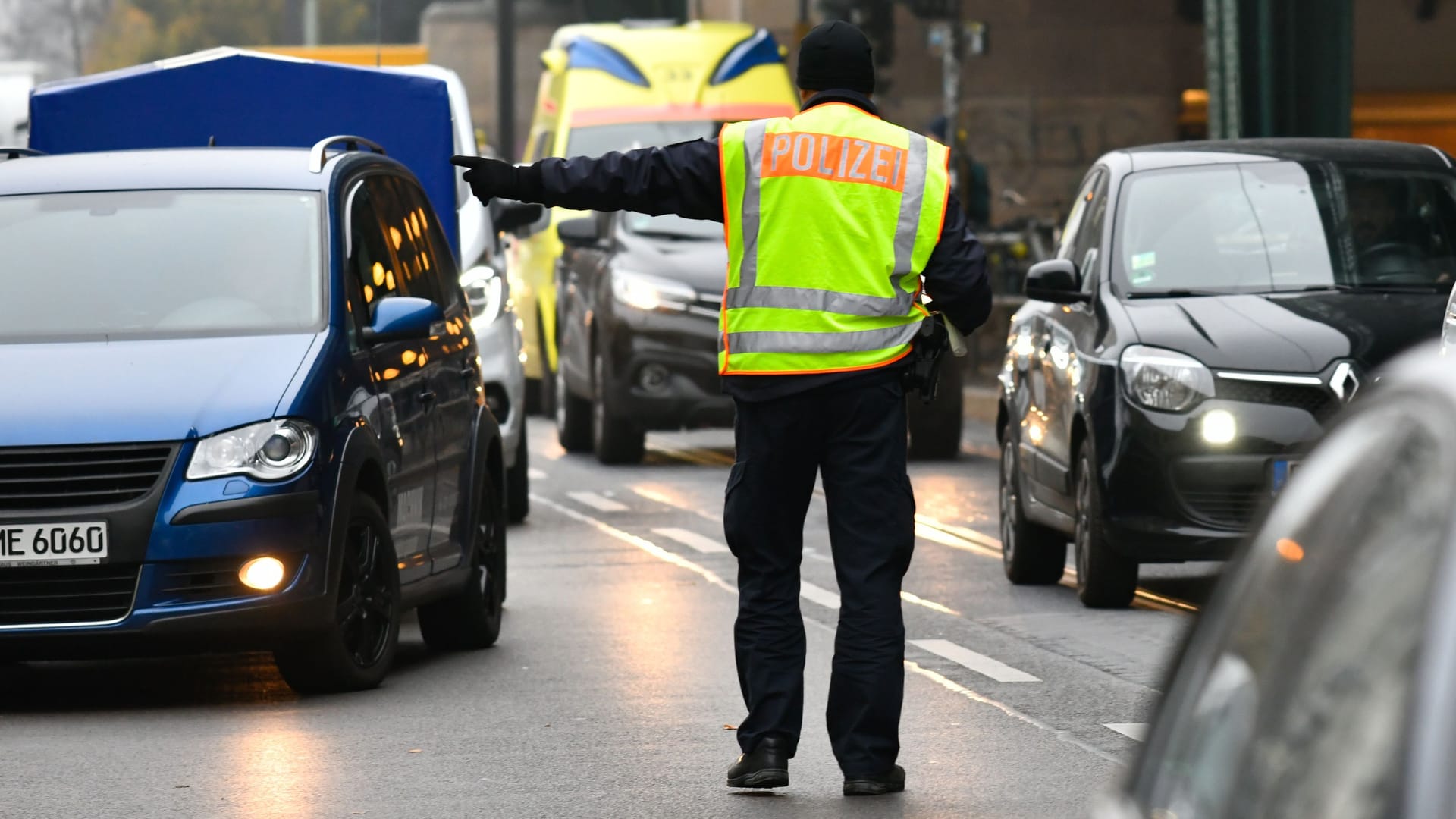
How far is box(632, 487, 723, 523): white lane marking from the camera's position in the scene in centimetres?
1466

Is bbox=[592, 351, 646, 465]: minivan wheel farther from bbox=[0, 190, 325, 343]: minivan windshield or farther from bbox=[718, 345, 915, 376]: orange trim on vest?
bbox=[718, 345, 915, 376]: orange trim on vest

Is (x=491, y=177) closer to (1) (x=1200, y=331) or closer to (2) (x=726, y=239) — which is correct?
(2) (x=726, y=239)

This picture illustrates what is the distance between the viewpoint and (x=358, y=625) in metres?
8.50

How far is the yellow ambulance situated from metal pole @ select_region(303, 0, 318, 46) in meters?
25.5

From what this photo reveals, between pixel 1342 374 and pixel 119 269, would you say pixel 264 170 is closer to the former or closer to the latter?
pixel 119 269

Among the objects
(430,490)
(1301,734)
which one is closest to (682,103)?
(430,490)

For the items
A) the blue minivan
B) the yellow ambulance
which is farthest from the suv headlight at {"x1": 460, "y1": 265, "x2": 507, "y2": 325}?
the yellow ambulance

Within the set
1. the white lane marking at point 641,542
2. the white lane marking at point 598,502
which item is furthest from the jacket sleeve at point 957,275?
the white lane marking at point 598,502

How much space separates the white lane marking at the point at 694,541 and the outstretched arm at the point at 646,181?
6.19m

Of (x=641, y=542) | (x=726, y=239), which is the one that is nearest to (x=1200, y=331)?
(x=726, y=239)

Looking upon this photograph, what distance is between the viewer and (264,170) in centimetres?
929

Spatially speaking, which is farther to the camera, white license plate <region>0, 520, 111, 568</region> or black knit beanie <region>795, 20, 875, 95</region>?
white license plate <region>0, 520, 111, 568</region>

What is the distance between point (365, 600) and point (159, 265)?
1278mm

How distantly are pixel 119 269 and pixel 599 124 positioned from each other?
12282 mm
